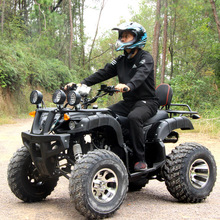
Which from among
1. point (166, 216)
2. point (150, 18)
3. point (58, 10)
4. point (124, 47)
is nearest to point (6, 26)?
point (58, 10)

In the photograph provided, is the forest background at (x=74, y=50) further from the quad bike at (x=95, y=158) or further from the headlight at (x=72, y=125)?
the headlight at (x=72, y=125)

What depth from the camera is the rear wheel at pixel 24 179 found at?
4629 millimetres

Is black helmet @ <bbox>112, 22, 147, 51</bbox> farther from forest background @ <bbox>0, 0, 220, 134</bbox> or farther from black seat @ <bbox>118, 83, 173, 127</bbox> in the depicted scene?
forest background @ <bbox>0, 0, 220, 134</bbox>

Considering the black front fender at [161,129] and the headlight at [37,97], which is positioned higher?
the headlight at [37,97]

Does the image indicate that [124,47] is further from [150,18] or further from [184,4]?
[150,18]

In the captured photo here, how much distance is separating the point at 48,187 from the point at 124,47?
2.32 meters

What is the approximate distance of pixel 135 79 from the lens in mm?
4695

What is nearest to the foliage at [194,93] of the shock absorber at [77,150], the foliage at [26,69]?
the foliage at [26,69]

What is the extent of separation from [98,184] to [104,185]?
0.09 metres

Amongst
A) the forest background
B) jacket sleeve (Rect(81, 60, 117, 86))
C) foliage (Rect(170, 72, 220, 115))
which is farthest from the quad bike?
foliage (Rect(170, 72, 220, 115))

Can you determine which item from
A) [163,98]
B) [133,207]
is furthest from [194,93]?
[133,207]

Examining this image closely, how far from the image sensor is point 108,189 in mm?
4082

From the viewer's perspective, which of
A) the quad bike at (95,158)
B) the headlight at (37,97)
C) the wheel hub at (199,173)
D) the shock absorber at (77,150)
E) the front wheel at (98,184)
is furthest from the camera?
the wheel hub at (199,173)

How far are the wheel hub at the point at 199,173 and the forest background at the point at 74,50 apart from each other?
381 inches
